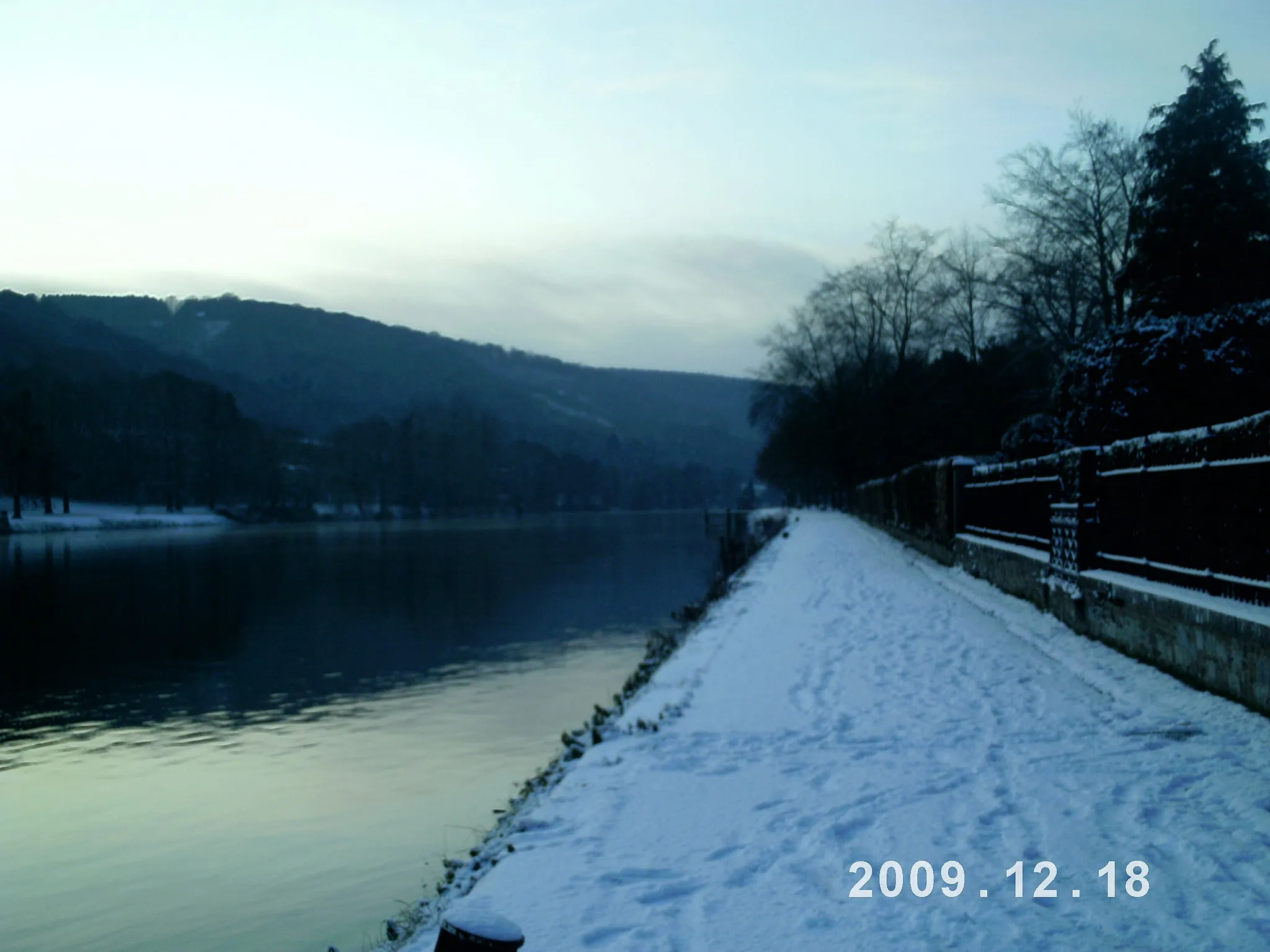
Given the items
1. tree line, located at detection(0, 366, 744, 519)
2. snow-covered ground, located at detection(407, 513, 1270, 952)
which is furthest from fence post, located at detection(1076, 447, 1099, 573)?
tree line, located at detection(0, 366, 744, 519)

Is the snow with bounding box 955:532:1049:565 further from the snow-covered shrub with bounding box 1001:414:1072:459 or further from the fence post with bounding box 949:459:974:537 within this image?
the snow-covered shrub with bounding box 1001:414:1072:459

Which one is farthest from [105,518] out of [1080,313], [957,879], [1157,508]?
[957,879]

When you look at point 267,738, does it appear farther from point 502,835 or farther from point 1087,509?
point 1087,509

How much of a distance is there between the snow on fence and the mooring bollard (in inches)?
251

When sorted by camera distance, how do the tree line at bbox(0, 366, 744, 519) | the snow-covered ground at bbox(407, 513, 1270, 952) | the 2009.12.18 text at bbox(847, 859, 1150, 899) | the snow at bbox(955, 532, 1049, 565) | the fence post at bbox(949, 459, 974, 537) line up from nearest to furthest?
the snow-covered ground at bbox(407, 513, 1270, 952)
the 2009.12.18 text at bbox(847, 859, 1150, 899)
the snow at bbox(955, 532, 1049, 565)
the fence post at bbox(949, 459, 974, 537)
the tree line at bbox(0, 366, 744, 519)

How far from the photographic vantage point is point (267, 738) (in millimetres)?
13719

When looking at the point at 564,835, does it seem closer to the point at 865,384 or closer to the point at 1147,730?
the point at 1147,730

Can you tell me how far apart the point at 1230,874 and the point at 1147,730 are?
2.69m

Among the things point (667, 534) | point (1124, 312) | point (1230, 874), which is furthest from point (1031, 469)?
point (667, 534)

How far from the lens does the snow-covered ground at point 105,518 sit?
8233 centimetres

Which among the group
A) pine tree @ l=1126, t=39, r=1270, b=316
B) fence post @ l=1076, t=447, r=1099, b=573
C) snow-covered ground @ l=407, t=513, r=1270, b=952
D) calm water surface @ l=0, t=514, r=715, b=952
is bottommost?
calm water surface @ l=0, t=514, r=715, b=952

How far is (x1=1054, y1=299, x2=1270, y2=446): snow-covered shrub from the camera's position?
19.2 meters

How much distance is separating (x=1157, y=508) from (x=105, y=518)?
9451cm

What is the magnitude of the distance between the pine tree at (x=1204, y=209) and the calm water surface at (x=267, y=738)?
50.8ft
